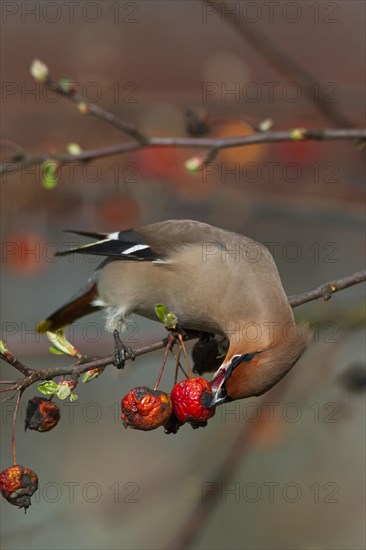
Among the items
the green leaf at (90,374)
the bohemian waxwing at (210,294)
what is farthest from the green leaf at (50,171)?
the green leaf at (90,374)

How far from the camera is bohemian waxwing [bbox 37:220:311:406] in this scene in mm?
3229

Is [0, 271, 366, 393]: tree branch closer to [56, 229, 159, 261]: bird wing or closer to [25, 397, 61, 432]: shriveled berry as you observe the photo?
[25, 397, 61, 432]: shriveled berry

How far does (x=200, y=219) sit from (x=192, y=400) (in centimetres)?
448

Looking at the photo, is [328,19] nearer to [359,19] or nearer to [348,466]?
[359,19]

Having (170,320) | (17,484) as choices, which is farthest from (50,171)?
(17,484)

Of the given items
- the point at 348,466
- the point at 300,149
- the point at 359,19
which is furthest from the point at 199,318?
the point at 359,19

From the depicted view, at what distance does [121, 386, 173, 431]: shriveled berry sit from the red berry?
67mm

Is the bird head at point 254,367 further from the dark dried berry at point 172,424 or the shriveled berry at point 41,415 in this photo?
the shriveled berry at point 41,415

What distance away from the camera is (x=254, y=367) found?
316 centimetres

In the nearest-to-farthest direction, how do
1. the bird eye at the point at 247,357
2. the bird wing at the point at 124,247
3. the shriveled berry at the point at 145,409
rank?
the shriveled berry at the point at 145,409 → the bird eye at the point at 247,357 → the bird wing at the point at 124,247

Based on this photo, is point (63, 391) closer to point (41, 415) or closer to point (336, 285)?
point (41, 415)

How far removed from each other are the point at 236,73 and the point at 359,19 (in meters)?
2.60

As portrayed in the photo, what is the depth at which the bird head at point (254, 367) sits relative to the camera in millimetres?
3090

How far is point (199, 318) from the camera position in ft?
12.1
